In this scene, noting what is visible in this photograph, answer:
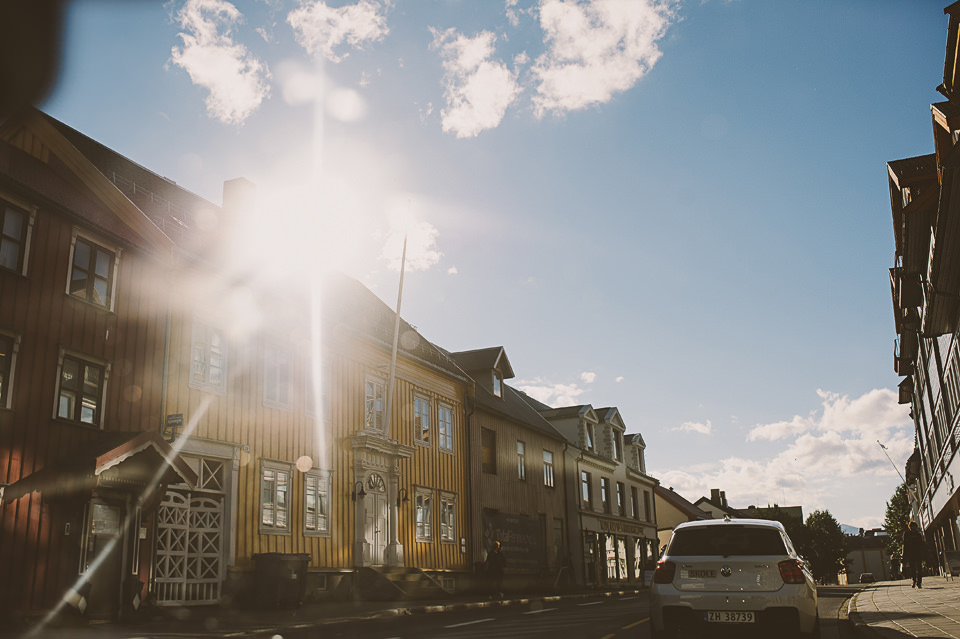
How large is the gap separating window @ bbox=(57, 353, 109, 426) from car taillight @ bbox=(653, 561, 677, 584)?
10.5 metres

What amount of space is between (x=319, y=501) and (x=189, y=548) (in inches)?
175

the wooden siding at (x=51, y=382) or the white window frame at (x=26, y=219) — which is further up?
the white window frame at (x=26, y=219)

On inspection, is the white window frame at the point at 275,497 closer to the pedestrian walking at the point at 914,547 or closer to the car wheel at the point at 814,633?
the car wheel at the point at 814,633

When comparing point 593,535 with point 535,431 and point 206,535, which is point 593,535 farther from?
point 206,535

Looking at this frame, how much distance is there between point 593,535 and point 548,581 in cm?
721

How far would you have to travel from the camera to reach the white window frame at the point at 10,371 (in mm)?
12797

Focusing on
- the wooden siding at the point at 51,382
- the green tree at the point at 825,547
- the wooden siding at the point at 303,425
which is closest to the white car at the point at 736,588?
the wooden siding at the point at 51,382

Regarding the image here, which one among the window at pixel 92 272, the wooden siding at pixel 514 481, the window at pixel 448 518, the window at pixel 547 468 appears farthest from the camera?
the window at pixel 547 468

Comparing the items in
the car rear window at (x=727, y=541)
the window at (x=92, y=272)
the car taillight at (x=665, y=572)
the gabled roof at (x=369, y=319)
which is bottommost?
the car taillight at (x=665, y=572)

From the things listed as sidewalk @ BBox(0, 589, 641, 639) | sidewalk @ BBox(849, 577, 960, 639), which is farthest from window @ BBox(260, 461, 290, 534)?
sidewalk @ BBox(849, 577, 960, 639)

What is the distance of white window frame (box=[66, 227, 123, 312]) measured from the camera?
1456cm

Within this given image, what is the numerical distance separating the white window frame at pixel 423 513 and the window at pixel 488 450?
16.5 feet

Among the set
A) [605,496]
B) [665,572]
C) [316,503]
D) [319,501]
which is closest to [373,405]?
[319,501]

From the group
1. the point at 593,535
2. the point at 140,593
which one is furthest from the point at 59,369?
the point at 593,535
